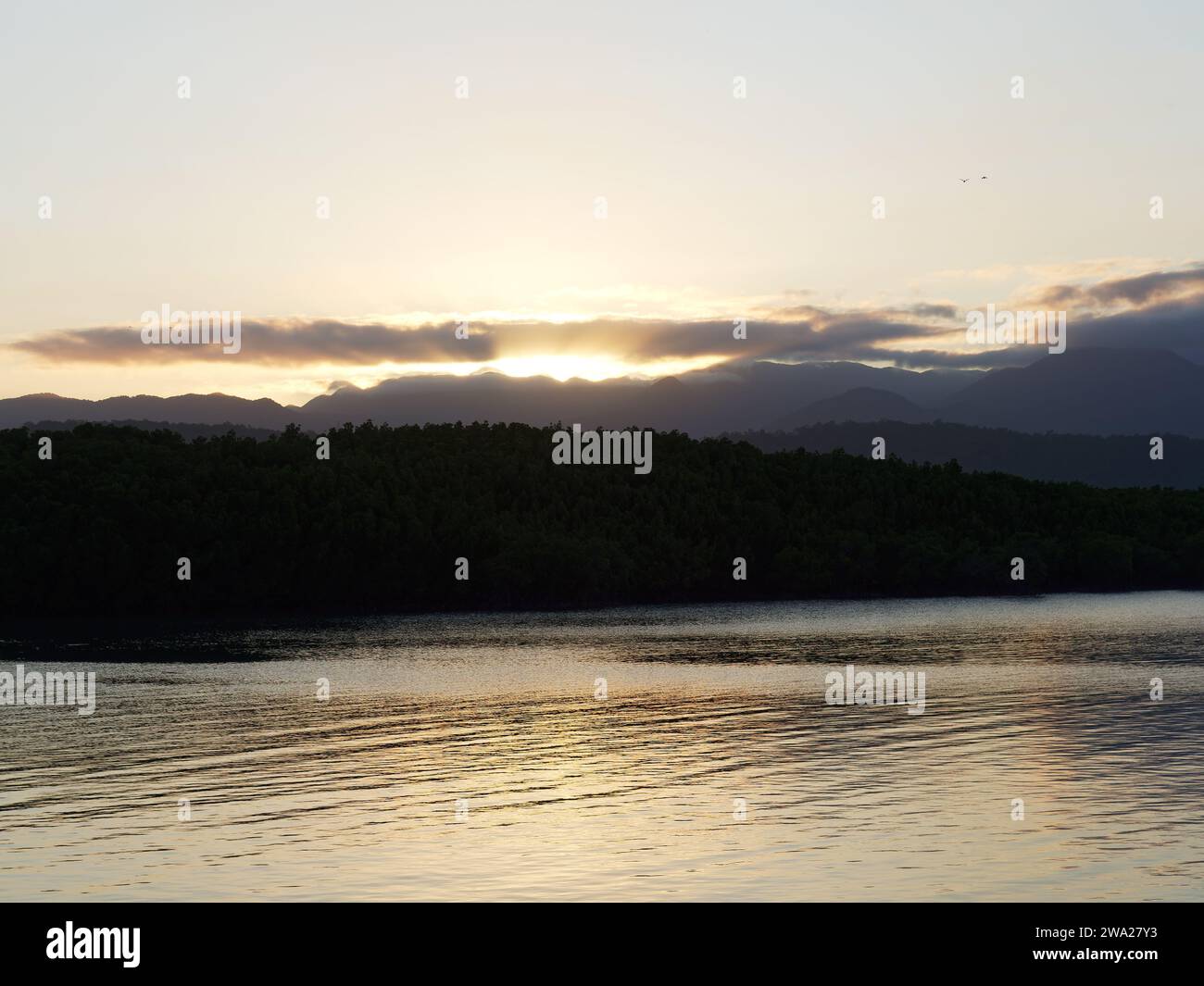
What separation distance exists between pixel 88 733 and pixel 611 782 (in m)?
28.7

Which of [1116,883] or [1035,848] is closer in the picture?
[1116,883]

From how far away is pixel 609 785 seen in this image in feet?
165

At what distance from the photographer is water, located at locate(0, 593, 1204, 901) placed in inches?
1358

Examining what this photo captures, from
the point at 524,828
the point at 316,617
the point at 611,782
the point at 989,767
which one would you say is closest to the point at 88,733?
the point at 611,782

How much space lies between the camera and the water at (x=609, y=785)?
1358 inches

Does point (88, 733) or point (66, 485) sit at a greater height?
point (66, 485)

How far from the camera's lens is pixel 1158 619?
17212 centimetres
